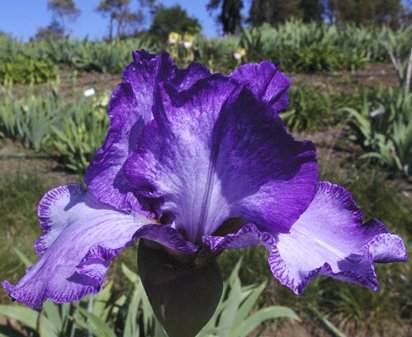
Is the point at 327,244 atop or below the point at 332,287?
atop

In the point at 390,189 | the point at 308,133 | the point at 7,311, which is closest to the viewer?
the point at 7,311

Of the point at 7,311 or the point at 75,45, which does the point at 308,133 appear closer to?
the point at 7,311

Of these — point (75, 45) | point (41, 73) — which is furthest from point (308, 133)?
point (75, 45)

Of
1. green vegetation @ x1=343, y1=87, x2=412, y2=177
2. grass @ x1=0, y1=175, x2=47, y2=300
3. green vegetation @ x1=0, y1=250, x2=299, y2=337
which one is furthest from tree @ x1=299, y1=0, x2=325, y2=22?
green vegetation @ x1=0, y1=250, x2=299, y2=337

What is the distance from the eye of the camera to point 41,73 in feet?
27.1

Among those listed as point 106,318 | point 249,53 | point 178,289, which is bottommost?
point 106,318

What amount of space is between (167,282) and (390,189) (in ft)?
9.43

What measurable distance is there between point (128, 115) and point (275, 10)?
1544 inches

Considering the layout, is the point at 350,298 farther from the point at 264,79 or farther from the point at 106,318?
the point at 264,79

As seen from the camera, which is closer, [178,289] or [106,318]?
[178,289]

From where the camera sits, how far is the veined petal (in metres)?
0.63

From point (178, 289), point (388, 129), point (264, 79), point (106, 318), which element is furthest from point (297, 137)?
point (178, 289)

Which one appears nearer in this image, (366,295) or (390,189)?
(366,295)

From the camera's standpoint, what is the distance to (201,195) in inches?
28.0
